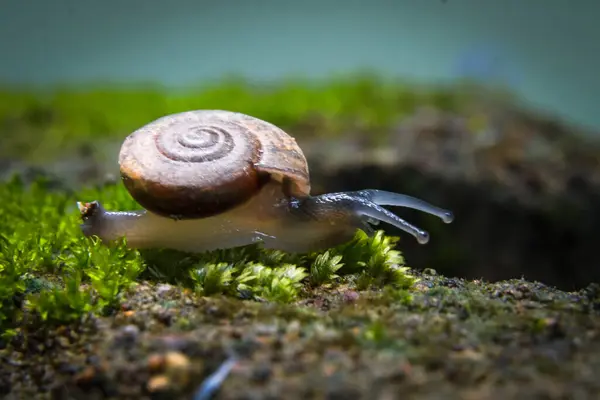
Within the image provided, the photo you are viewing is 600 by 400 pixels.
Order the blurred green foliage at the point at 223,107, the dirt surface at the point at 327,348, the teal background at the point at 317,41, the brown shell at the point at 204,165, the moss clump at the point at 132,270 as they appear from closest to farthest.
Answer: the dirt surface at the point at 327,348
the moss clump at the point at 132,270
the brown shell at the point at 204,165
the blurred green foliage at the point at 223,107
the teal background at the point at 317,41

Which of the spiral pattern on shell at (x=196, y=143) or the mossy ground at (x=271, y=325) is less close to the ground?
the spiral pattern on shell at (x=196, y=143)

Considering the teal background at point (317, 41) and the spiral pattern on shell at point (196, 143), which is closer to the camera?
the spiral pattern on shell at point (196, 143)

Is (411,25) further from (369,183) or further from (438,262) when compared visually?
(438,262)

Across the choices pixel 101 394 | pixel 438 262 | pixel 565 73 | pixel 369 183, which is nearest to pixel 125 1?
pixel 369 183

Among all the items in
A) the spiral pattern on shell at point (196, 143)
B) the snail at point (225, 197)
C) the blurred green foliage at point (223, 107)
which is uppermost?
the spiral pattern on shell at point (196, 143)

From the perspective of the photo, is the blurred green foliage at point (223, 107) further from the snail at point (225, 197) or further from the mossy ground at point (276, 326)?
the mossy ground at point (276, 326)

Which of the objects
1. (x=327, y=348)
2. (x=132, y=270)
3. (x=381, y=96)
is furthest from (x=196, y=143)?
(x=381, y=96)

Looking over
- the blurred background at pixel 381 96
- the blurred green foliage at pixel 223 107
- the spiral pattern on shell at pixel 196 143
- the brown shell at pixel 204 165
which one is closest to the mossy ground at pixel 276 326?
the brown shell at pixel 204 165

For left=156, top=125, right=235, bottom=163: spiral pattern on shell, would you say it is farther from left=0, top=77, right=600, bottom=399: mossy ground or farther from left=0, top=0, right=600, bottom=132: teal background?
left=0, top=0, right=600, bottom=132: teal background
